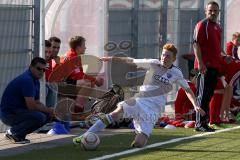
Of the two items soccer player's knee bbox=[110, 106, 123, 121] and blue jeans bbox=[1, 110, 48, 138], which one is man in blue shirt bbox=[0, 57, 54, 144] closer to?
blue jeans bbox=[1, 110, 48, 138]

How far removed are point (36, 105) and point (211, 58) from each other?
3.30 meters

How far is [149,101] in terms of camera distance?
461 inches

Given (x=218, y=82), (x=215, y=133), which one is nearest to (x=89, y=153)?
(x=215, y=133)

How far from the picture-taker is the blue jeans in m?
11.9

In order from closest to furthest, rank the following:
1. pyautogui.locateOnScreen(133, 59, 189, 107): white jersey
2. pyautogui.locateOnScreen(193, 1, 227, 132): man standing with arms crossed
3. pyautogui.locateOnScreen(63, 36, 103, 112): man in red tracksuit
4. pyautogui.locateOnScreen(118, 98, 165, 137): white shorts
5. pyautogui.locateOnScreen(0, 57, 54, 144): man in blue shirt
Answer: pyautogui.locateOnScreen(118, 98, 165, 137): white shorts → pyautogui.locateOnScreen(133, 59, 189, 107): white jersey → pyautogui.locateOnScreen(0, 57, 54, 144): man in blue shirt → pyautogui.locateOnScreen(193, 1, 227, 132): man standing with arms crossed → pyautogui.locateOnScreen(63, 36, 103, 112): man in red tracksuit

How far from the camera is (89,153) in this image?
1095 cm

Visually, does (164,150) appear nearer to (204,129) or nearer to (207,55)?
(204,129)

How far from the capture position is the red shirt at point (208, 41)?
539 inches

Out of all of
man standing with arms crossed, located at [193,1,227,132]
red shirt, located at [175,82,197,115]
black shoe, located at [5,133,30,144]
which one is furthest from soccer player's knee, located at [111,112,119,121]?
red shirt, located at [175,82,197,115]

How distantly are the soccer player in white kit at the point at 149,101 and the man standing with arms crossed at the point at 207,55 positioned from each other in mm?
1778

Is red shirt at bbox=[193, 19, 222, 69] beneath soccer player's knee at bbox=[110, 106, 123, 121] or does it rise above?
above

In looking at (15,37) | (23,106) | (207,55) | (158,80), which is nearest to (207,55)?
(207,55)

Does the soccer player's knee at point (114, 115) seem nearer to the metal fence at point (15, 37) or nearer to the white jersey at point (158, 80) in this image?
the white jersey at point (158, 80)

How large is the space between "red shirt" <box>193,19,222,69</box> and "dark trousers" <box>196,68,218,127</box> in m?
0.15
